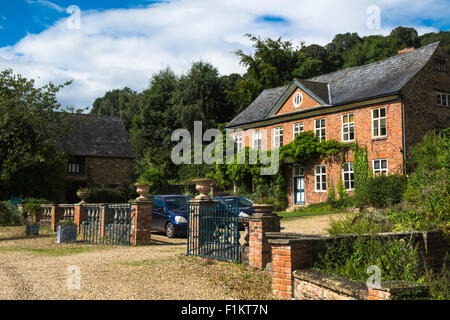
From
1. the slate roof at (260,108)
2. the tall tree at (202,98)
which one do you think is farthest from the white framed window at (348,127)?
the tall tree at (202,98)

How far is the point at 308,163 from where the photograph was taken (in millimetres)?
25422

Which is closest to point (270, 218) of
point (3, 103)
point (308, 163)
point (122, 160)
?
point (308, 163)

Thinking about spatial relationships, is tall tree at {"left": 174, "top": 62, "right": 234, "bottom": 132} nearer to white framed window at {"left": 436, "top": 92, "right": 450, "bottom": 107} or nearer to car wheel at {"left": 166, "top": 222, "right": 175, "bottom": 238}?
white framed window at {"left": 436, "top": 92, "right": 450, "bottom": 107}

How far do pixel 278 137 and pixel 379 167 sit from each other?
26.1 ft

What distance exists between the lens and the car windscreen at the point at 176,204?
15234mm

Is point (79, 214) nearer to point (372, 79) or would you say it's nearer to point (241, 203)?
point (241, 203)

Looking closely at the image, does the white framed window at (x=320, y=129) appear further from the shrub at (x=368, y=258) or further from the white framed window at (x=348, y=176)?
the shrub at (x=368, y=258)

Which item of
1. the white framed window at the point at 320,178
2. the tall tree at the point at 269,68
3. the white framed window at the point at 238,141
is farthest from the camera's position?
the tall tree at the point at 269,68

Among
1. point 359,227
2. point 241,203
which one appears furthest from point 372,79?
point 359,227

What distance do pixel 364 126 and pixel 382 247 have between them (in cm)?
1763

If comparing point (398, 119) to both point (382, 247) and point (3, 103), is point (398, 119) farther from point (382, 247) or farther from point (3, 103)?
point (3, 103)

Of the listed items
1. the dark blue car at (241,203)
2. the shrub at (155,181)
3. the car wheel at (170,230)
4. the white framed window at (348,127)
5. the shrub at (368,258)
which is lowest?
the car wheel at (170,230)

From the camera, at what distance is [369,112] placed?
22469 millimetres

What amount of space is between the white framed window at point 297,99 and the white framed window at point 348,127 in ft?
11.2
